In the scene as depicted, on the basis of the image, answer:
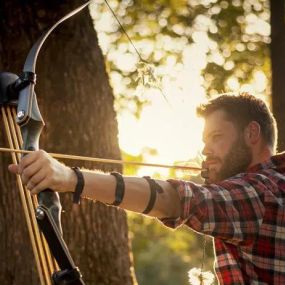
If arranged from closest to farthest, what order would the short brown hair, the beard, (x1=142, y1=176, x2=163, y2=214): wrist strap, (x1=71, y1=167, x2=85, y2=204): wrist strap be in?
(x1=71, y1=167, x2=85, y2=204): wrist strap < (x1=142, y1=176, x2=163, y2=214): wrist strap < the beard < the short brown hair

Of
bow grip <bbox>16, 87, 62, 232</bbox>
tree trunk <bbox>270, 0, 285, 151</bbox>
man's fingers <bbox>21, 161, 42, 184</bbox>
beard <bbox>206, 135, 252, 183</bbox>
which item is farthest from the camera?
tree trunk <bbox>270, 0, 285, 151</bbox>

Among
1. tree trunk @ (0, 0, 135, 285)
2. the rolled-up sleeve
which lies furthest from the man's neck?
tree trunk @ (0, 0, 135, 285)

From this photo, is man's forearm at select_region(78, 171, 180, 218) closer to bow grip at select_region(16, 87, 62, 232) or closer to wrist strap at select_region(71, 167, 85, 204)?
wrist strap at select_region(71, 167, 85, 204)

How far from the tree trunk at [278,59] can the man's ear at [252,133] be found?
1648 millimetres

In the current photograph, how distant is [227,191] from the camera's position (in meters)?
2.25

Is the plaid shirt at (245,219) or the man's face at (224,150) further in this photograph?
the man's face at (224,150)

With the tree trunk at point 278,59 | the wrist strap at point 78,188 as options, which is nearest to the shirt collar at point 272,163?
the wrist strap at point 78,188

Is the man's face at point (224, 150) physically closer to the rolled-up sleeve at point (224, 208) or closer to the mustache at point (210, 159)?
the mustache at point (210, 159)

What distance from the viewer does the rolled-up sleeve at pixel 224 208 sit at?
2182 millimetres

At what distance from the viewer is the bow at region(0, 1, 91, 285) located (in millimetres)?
2035

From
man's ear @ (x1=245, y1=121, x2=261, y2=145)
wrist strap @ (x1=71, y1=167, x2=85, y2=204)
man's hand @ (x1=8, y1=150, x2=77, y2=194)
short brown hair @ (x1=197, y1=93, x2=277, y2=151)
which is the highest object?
short brown hair @ (x1=197, y1=93, x2=277, y2=151)

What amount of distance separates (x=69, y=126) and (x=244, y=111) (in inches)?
57.3

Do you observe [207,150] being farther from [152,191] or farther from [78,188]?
[78,188]

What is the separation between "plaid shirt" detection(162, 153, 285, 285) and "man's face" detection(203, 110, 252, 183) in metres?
0.14
